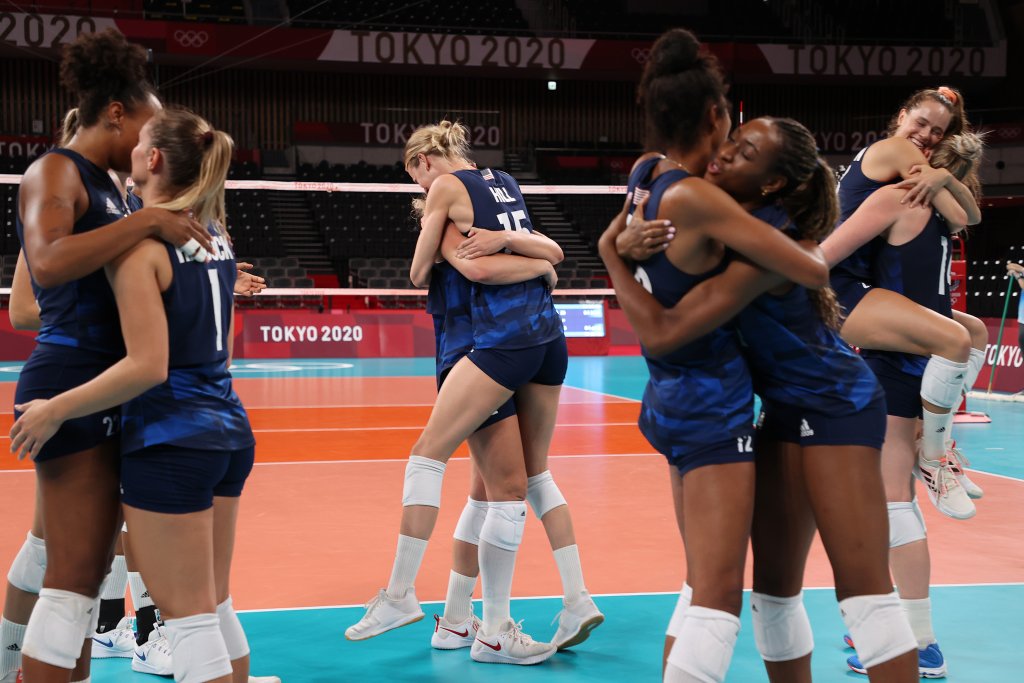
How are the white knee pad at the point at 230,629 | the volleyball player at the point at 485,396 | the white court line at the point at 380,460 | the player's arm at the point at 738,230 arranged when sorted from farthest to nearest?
1. the white court line at the point at 380,460
2. the volleyball player at the point at 485,396
3. the white knee pad at the point at 230,629
4. the player's arm at the point at 738,230

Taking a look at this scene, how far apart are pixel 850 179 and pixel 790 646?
5.65 ft

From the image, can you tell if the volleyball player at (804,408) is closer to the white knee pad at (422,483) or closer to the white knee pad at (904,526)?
the white knee pad at (904,526)

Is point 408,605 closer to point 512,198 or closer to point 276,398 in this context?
point 512,198

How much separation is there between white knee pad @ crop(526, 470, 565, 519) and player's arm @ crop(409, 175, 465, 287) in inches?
34.0

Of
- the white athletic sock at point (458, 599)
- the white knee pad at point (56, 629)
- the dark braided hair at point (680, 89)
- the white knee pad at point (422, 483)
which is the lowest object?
the white athletic sock at point (458, 599)

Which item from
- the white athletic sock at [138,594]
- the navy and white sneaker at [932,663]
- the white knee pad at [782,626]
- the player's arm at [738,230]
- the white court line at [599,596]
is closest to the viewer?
the player's arm at [738,230]

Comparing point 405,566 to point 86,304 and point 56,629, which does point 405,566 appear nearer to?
point 56,629

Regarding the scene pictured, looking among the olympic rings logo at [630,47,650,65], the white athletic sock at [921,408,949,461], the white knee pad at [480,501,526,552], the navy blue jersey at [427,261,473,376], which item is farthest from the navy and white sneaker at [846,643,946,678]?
the olympic rings logo at [630,47,650,65]

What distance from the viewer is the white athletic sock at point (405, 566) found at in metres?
3.68

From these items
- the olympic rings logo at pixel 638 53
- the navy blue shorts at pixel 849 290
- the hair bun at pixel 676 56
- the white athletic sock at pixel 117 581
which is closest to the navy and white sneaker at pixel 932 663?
the navy blue shorts at pixel 849 290

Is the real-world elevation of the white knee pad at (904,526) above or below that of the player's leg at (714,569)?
below

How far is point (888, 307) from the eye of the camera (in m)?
3.58

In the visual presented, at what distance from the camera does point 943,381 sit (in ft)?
11.9

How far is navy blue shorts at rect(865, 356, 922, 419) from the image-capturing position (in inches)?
145
